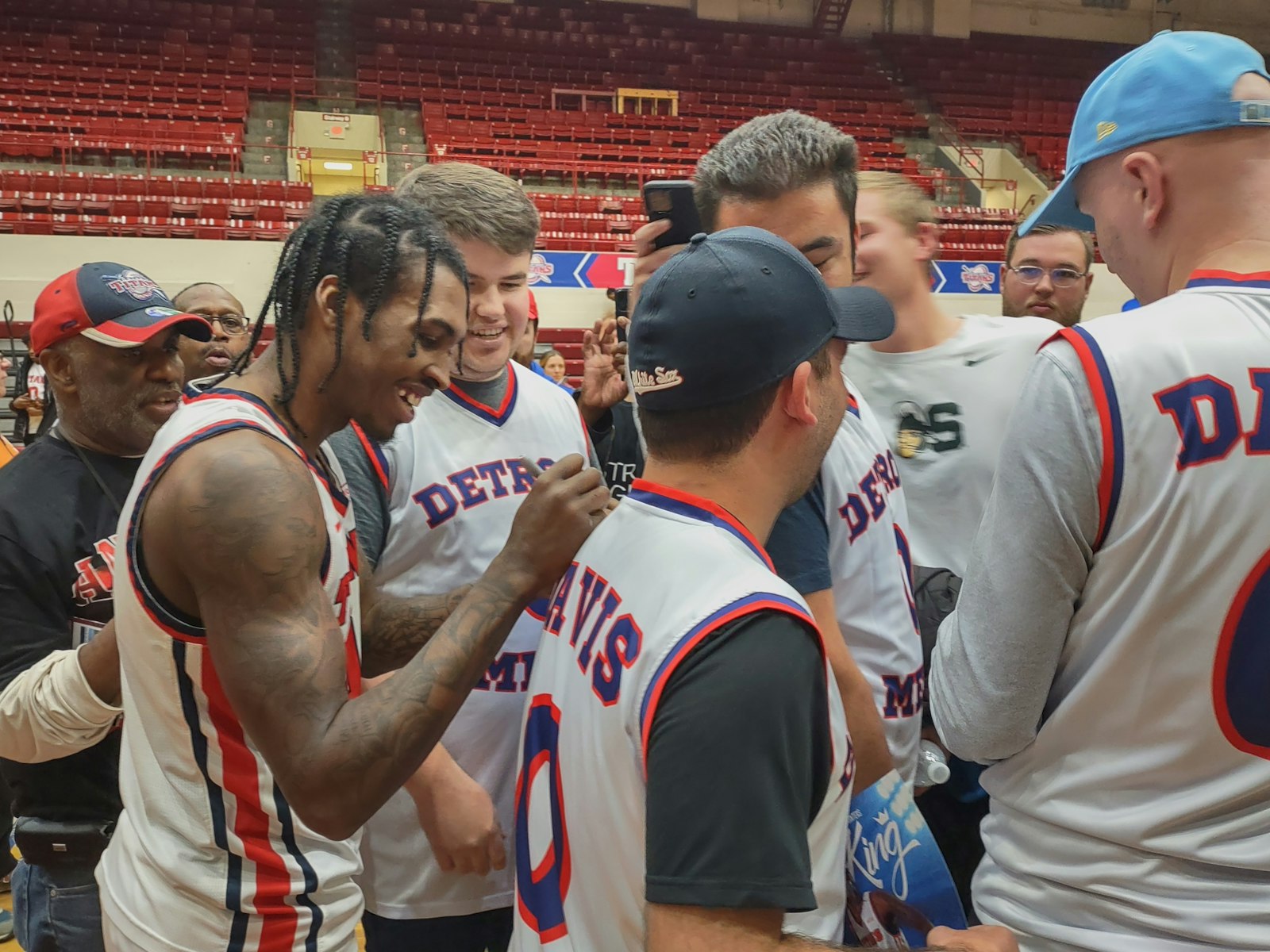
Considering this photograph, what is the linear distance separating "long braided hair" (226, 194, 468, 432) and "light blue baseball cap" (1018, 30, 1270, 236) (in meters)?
0.98

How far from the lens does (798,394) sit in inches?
43.9

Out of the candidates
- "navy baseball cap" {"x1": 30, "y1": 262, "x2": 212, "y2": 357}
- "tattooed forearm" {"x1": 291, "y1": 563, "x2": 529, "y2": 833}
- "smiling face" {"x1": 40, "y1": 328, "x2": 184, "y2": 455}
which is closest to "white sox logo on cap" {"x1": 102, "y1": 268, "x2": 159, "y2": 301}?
"navy baseball cap" {"x1": 30, "y1": 262, "x2": 212, "y2": 357}

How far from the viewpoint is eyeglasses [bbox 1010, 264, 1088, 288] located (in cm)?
322

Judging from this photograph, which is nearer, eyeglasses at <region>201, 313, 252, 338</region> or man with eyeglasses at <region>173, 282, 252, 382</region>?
man with eyeglasses at <region>173, 282, 252, 382</region>

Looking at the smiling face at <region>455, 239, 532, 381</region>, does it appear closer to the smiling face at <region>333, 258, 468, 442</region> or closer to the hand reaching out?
the smiling face at <region>333, 258, 468, 442</region>

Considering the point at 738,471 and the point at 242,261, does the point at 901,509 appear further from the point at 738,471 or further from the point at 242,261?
the point at 242,261

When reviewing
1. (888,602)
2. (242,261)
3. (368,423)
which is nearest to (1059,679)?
(888,602)

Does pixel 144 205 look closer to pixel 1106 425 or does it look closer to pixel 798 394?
pixel 798 394

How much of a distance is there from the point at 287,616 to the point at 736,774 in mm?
646

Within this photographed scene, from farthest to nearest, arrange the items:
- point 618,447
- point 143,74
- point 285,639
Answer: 1. point 143,74
2. point 618,447
3. point 285,639

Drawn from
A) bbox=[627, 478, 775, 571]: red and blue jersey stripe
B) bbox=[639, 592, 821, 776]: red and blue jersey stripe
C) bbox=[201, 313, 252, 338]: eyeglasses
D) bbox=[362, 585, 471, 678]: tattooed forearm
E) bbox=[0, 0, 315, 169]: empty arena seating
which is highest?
bbox=[0, 0, 315, 169]: empty arena seating

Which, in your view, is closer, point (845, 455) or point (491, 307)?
point (845, 455)

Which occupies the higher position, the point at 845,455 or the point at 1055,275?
the point at 1055,275

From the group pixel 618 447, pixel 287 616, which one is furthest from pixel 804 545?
pixel 618 447
